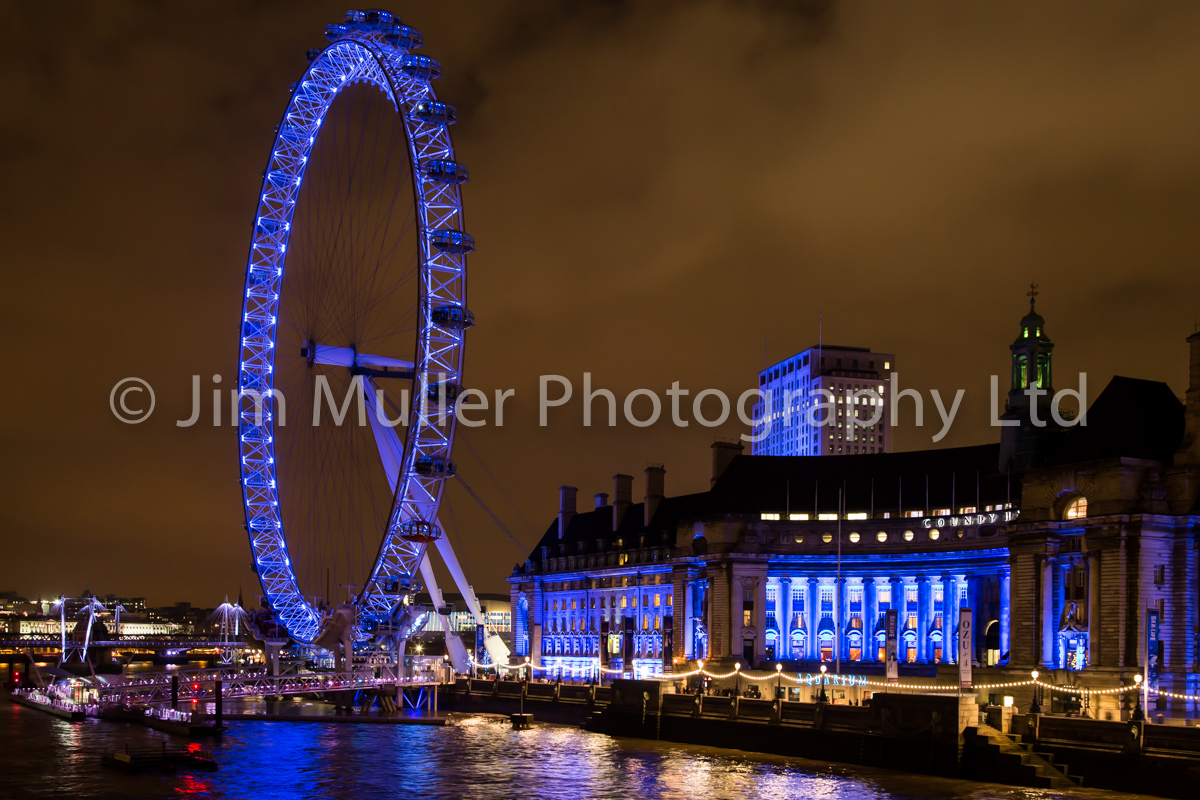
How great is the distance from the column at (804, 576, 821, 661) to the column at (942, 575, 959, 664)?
10148mm

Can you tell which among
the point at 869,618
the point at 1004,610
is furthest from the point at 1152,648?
the point at 869,618

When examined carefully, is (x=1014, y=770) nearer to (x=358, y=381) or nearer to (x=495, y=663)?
(x=358, y=381)

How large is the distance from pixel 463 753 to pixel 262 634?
29.7 metres

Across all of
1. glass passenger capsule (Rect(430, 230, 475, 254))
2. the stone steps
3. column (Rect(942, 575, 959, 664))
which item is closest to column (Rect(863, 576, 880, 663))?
column (Rect(942, 575, 959, 664))

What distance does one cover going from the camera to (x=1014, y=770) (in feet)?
198

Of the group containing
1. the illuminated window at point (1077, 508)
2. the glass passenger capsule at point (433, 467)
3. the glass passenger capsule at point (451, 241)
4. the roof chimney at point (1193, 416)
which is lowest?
the illuminated window at point (1077, 508)

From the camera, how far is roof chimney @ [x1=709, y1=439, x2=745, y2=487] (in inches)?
4791

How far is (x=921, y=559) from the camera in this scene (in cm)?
10538

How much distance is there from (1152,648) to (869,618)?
3280 cm

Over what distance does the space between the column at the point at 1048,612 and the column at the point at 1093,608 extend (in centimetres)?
329

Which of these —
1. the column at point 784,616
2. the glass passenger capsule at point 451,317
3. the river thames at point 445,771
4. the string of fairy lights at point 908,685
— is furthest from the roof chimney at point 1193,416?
the glass passenger capsule at point 451,317

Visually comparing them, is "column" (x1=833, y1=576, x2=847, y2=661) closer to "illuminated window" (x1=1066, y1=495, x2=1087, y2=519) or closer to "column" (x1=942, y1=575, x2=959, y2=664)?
"column" (x1=942, y1=575, x2=959, y2=664)

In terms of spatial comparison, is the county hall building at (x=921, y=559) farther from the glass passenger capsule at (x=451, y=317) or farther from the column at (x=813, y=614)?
the glass passenger capsule at (x=451, y=317)

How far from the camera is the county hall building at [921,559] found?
79.1 metres
